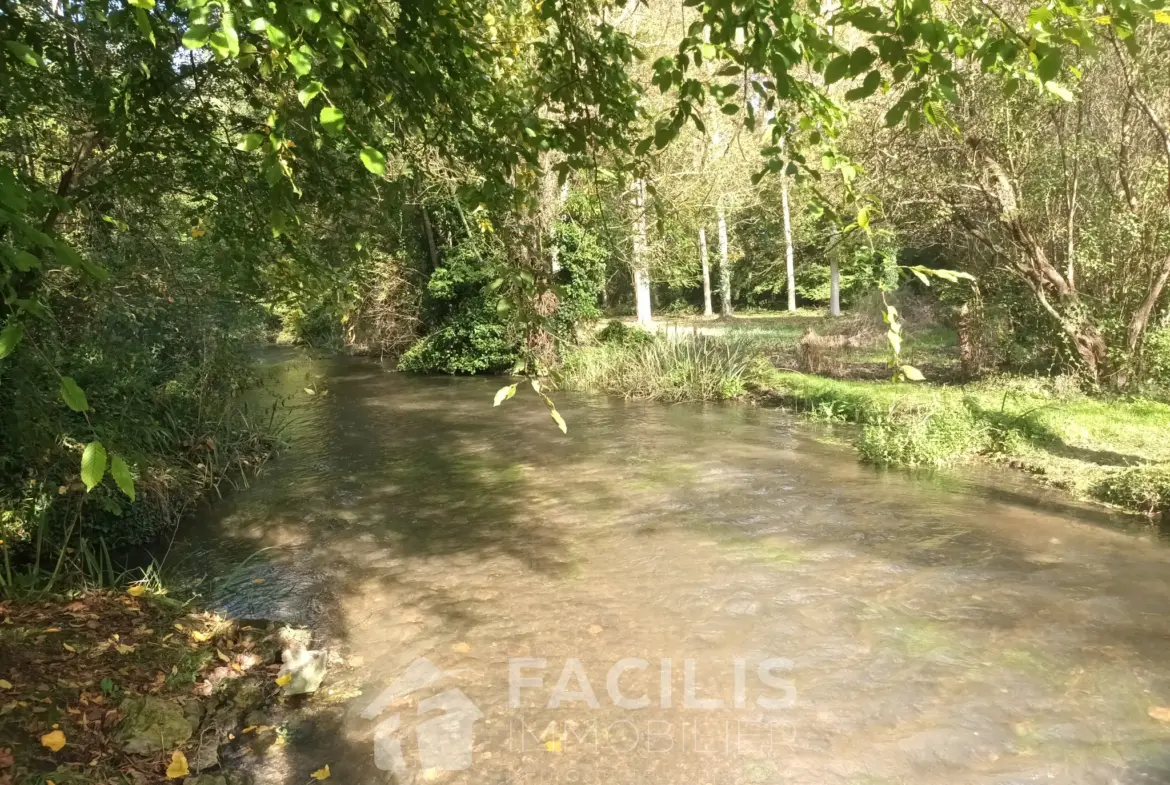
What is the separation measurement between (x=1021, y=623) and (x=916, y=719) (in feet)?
5.32

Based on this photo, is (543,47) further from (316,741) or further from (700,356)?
(700,356)

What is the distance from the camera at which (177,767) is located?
3.76m

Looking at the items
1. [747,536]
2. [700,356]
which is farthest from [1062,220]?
[747,536]

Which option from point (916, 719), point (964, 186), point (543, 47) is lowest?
point (916, 719)

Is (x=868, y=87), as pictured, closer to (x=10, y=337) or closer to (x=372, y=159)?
(x=372, y=159)

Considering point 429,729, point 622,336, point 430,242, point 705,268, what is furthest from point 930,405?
point 705,268

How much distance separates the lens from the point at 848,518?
766 cm

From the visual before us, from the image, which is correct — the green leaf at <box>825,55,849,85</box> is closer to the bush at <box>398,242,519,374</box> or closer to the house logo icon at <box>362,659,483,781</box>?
the house logo icon at <box>362,659,483,781</box>

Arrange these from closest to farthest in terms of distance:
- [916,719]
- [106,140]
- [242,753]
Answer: [242,753] < [916,719] < [106,140]

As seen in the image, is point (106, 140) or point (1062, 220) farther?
point (1062, 220)

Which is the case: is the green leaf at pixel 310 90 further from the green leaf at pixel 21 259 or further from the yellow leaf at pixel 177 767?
the yellow leaf at pixel 177 767

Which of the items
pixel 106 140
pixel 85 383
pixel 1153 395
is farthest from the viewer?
pixel 1153 395

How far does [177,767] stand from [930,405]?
973cm

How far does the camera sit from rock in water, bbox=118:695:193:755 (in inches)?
151
